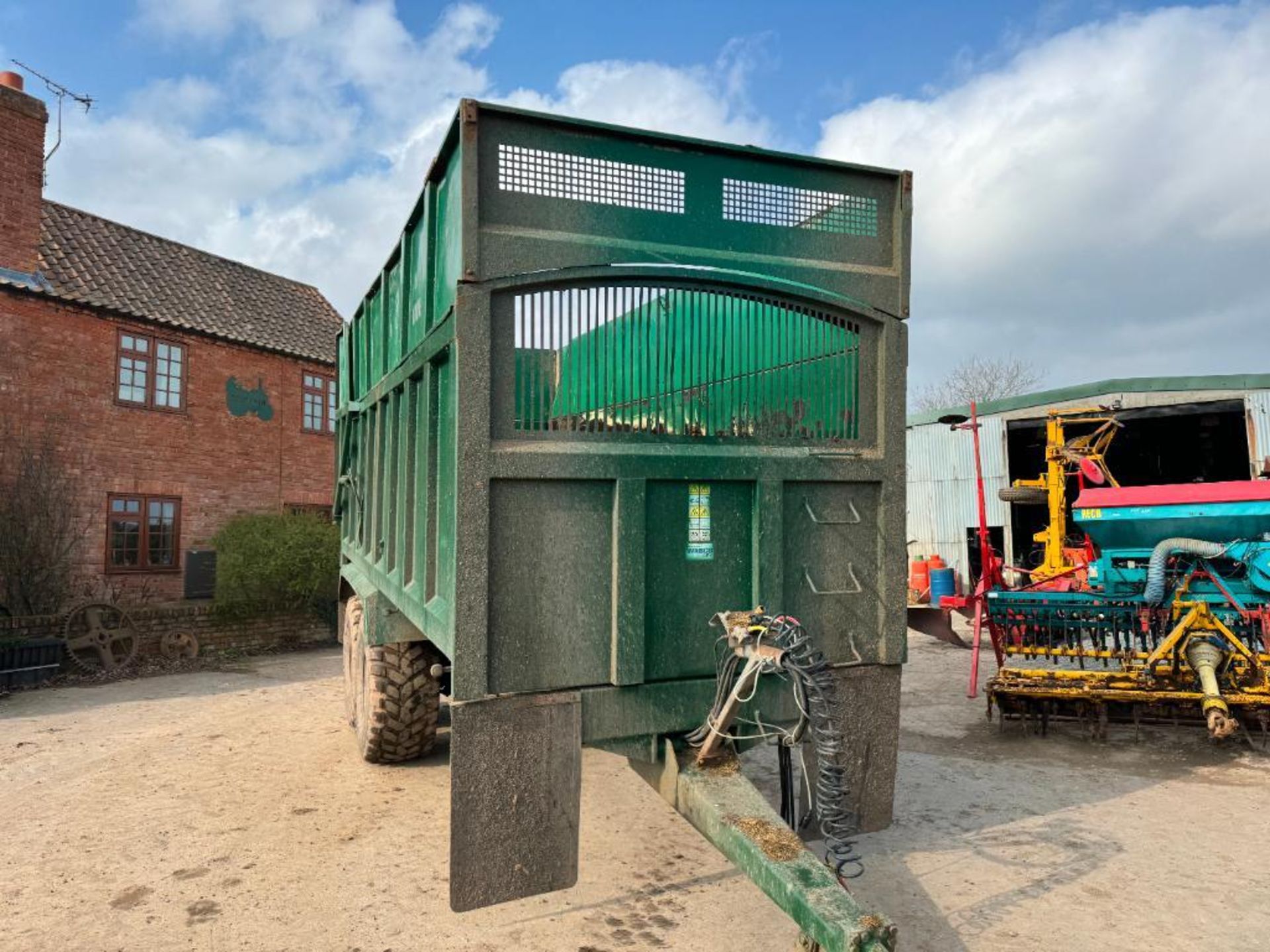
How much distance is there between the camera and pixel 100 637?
11.1m

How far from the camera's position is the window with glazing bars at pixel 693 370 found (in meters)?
3.29

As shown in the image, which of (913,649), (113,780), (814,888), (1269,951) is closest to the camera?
(814,888)

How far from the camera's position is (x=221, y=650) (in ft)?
40.4

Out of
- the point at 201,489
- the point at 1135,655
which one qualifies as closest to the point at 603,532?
the point at 1135,655

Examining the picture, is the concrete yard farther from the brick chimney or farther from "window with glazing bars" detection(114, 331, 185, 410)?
the brick chimney

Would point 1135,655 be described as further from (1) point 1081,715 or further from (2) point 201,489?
(2) point 201,489

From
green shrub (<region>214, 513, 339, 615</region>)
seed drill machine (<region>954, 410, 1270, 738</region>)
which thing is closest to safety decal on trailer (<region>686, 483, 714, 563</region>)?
seed drill machine (<region>954, 410, 1270, 738</region>)

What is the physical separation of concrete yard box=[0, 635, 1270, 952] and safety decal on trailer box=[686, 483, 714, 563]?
1.65 metres

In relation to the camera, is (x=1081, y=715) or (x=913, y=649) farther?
(x=913, y=649)

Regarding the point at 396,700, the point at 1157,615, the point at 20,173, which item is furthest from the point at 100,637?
the point at 1157,615

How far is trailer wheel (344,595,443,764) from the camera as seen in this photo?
5.43 meters

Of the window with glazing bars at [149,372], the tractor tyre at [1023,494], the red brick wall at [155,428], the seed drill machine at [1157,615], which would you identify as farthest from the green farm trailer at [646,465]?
the window with glazing bars at [149,372]

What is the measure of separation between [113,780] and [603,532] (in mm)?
4796

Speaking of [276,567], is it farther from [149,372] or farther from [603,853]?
[603,853]
